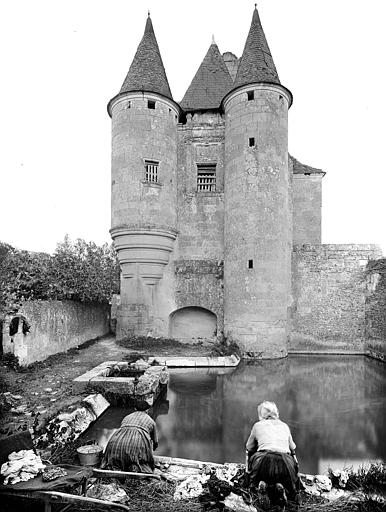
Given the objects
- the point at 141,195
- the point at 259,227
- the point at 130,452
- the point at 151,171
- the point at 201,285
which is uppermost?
the point at 151,171

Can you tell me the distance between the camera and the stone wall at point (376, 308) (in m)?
14.4

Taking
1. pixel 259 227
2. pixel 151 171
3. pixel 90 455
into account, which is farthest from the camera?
pixel 151 171

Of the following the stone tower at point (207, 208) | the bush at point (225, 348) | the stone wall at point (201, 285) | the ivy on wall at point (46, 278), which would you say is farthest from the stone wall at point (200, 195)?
the ivy on wall at point (46, 278)

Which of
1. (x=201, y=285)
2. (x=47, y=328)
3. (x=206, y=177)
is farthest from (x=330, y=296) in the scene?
(x=47, y=328)

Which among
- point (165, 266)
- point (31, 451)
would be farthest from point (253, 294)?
point (31, 451)

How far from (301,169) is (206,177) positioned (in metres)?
5.19

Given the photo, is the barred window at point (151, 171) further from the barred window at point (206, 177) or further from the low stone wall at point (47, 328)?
the low stone wall at point (47, 328)

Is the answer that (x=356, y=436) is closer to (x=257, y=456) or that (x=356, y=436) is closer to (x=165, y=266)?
(x=257, y=456)

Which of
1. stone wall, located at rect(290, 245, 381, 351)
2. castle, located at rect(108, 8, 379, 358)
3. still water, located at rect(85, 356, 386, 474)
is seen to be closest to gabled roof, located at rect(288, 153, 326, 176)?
castle, located at rect(108, 8, 379, 358)

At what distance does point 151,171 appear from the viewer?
1541 centimetres

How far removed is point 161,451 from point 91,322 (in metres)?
11.2

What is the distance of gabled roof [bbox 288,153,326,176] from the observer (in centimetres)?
1805

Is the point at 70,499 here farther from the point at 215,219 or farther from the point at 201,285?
the point at 215,219

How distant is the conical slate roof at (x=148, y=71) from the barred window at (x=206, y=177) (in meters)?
3.38
